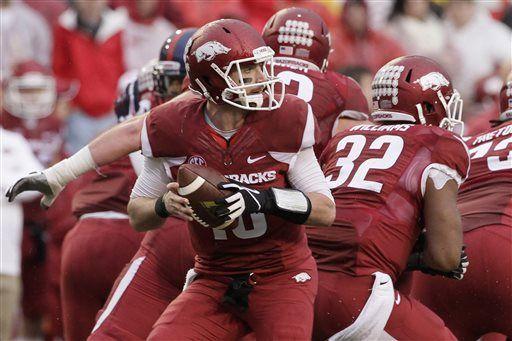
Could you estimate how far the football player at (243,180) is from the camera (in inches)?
195

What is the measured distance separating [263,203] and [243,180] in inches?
8.6

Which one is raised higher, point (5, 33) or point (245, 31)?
point (245, 31)

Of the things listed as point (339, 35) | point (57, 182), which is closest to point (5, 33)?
point (339, 35)

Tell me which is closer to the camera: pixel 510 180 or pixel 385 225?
pixel 385 225

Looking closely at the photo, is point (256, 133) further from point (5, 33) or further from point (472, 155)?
point (5, 33)

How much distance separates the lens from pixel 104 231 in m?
6.93

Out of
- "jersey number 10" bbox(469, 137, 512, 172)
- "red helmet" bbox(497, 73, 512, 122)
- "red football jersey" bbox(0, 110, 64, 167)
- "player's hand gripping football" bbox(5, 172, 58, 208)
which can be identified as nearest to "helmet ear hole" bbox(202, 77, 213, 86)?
"player's hand gripping football" bbox(5, 172, 58, 208)

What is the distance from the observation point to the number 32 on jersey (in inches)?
218

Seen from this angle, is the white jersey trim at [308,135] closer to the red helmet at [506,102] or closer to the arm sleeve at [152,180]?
the arm sleeve at [152,180]

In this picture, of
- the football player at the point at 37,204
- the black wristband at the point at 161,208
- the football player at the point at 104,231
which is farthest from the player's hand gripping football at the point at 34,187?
the football player at the point at 37,204

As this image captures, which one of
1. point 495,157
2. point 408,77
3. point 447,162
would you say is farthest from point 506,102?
Answer: point 447,162

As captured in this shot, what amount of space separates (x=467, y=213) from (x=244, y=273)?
1556mm

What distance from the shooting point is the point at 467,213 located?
6.16m

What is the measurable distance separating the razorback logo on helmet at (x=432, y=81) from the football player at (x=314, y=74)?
754 mm
